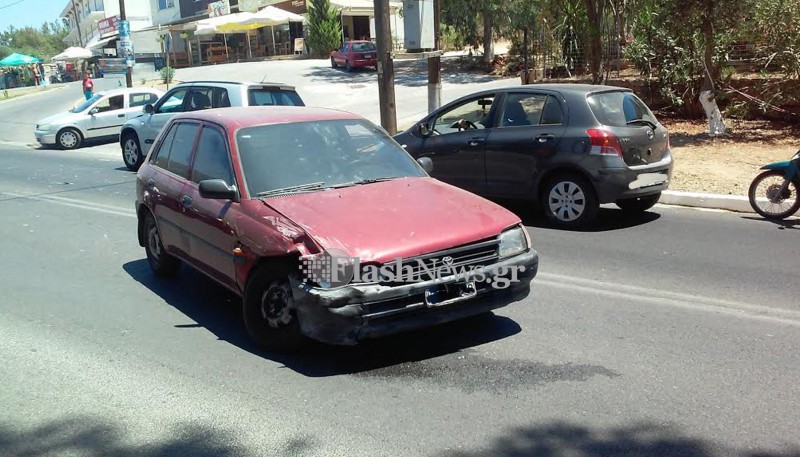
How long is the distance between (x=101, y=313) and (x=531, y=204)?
5.97 meters

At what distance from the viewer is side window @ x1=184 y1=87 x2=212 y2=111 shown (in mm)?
12797

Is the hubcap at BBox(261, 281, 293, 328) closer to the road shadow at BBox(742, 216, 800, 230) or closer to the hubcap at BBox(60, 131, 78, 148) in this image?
the road shadow at BBox(742, 216, 800, 230)

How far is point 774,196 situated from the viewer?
869 centimetres

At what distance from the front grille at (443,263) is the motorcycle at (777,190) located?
17.7 feet

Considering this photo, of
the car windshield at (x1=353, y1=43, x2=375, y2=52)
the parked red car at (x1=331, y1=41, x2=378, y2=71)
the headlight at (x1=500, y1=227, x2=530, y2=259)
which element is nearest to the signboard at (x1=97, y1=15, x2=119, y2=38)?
the parked red car at (x1=331, y1=41, x2=378, y2=71)

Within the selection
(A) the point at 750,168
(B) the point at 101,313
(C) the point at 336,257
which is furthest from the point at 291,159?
(A) the point at 750,168

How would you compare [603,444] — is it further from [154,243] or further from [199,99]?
[199,99]

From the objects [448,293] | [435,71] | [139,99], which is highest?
[435,71]

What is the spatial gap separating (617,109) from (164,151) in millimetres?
5225

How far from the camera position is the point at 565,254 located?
7.57 m

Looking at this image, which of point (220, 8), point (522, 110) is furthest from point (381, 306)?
point (220, 8)

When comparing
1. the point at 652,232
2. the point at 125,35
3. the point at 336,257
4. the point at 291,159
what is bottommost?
the point at 652,232

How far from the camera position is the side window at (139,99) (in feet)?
69.0

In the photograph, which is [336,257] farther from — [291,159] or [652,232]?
[652,232]
